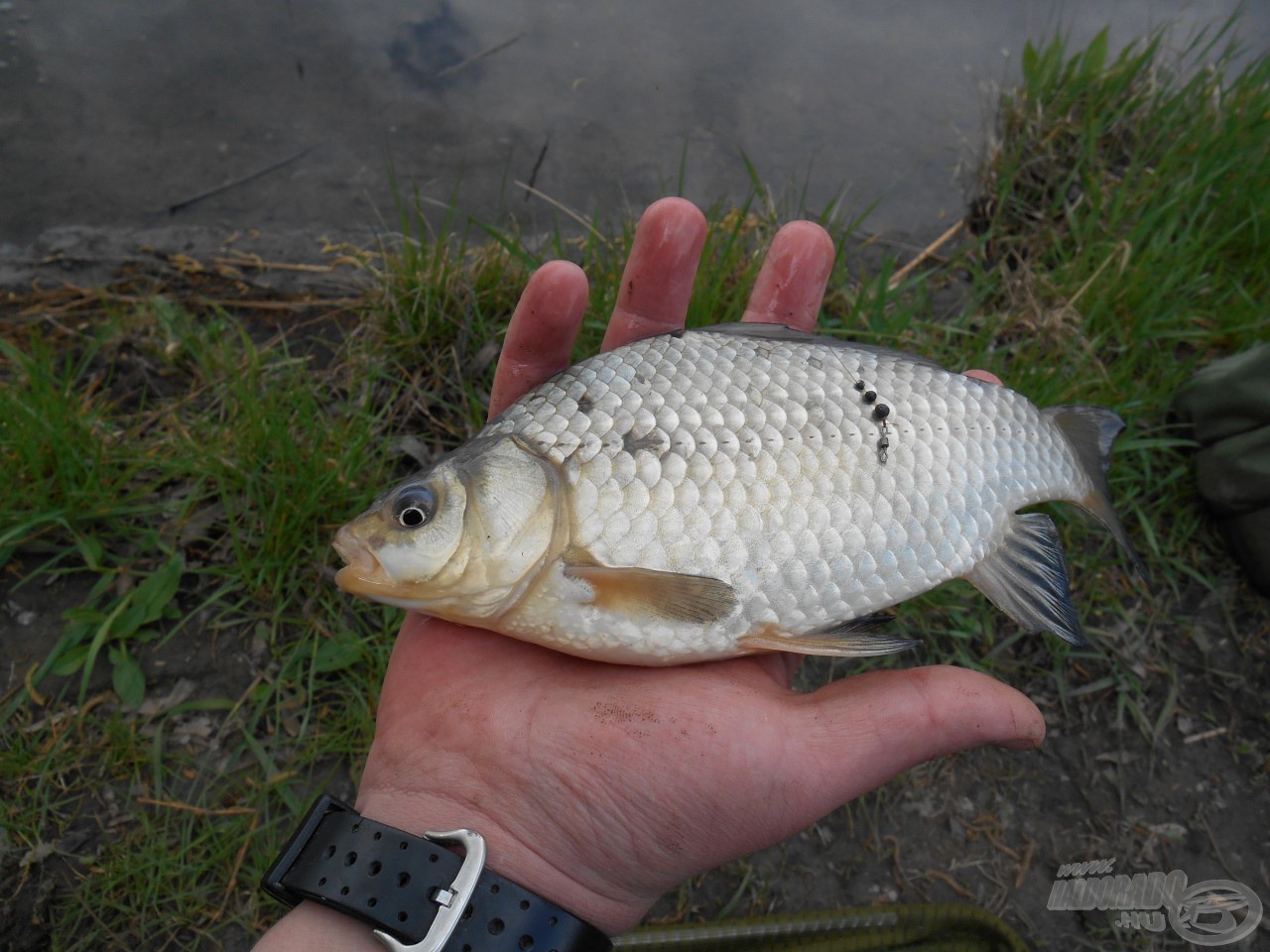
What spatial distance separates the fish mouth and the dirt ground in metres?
1.10

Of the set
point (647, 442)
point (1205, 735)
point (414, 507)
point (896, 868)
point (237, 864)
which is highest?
point (647, 442)

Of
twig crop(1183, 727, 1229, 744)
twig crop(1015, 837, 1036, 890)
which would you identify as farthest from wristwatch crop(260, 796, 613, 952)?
twig crop(1183, 727, 1229, 744)

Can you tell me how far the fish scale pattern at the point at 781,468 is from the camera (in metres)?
1.85

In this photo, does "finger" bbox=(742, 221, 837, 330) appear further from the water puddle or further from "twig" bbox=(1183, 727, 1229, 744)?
"twig" bbox=(1183, 727, 1229, 744)

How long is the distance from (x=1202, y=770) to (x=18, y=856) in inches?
146

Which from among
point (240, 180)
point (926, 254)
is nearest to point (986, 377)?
point (926, 254)

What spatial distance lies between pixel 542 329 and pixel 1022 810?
7.18ft

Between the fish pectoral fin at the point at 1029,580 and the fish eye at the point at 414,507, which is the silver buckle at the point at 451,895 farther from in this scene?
the fish pectoral fin at the point at 1029,580

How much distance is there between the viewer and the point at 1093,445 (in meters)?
2.27

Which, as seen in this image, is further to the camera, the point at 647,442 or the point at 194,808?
the point at 194,808

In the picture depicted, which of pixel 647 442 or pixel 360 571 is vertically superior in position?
pixel 647 442

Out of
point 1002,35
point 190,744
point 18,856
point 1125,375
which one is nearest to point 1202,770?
point 1125,375

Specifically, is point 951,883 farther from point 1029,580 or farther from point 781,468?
point 781,468

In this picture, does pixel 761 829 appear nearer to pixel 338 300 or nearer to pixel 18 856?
pixel 18 856
